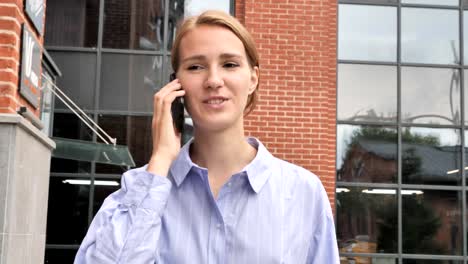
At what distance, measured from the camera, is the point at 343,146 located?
9508mm

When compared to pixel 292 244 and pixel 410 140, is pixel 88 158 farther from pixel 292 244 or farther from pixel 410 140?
pixel 292 244

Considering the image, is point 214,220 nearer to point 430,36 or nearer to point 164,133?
point 164,133

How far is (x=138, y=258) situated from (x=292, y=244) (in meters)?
0.39

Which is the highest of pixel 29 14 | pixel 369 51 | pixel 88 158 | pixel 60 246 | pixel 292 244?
pixel 369 51

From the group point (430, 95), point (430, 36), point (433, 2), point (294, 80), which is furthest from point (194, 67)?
point (433, 2)

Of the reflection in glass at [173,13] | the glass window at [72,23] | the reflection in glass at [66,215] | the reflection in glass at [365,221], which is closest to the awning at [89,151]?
the reflection in glass at [66,215]

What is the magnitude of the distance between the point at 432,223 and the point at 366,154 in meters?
1.33

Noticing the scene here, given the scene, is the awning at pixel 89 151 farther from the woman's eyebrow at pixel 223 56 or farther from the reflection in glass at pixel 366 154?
the woman's eyebrow at pixel 223 56

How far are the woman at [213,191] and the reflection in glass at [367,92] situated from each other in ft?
26.2

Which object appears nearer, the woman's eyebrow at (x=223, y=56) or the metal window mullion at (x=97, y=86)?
the woman's eyebrow at (x=223, y=56)

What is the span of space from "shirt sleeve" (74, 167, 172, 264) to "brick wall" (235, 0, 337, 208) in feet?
23.2

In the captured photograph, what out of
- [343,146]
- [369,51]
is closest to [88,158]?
[343,146]

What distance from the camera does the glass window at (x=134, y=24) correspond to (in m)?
9.24

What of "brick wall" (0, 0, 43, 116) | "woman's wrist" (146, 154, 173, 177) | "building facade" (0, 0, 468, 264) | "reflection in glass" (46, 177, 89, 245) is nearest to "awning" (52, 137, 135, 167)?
"building facade" (0, 0, 468, 264)
